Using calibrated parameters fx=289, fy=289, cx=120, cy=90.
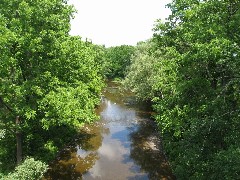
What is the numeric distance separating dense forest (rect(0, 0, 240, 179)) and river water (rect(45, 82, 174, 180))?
3961mm

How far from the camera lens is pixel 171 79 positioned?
24.0 metres

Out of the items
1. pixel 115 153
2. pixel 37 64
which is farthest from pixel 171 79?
pixel 115 153

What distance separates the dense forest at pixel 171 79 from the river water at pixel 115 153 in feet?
13.0

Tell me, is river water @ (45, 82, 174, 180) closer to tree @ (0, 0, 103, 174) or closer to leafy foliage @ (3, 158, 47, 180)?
tree @ (0, 0, 103, 174)

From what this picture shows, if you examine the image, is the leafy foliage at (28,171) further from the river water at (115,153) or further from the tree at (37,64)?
the river water at (115,153)

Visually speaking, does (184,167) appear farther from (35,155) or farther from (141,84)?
(141,84)

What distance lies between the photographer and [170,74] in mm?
24031

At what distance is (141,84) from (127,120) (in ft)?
20.6

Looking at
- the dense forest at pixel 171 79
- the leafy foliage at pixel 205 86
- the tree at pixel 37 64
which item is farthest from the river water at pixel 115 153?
the leafy foliage at pixel 205 86

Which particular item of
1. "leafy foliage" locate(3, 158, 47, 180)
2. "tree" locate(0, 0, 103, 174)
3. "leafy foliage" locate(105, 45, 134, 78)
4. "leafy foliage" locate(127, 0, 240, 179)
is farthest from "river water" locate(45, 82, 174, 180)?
"leafy foliage" locate(105, 45, 134, 78)

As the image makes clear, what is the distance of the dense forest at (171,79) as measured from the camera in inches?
691

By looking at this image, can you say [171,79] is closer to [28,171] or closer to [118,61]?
[28,171]

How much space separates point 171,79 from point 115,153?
42.5 ft

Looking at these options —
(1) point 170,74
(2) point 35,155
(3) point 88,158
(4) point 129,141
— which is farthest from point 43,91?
(4) point 129,141
